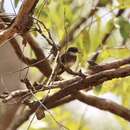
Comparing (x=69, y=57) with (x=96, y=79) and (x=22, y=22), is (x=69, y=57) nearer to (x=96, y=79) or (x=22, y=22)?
(x=96, y=79)

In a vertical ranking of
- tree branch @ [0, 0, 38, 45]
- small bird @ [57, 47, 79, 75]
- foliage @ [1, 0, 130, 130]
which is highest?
tree branch @ [0, 0, 38, 45]

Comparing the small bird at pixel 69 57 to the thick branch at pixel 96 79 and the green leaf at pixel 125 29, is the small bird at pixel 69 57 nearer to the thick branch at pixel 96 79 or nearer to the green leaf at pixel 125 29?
the thick branch at pixel 96 79

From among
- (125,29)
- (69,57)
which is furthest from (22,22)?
(125,29)

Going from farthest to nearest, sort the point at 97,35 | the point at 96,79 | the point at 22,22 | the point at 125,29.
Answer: the point at 97,35, the point at 125,29, the point at 96,79, the point at 22,22

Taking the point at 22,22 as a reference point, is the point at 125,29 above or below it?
below

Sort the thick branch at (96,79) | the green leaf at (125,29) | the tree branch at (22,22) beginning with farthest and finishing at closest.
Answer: the green leaf at (125,29), the thick branch at (96,79), the tree branch at (22,22)

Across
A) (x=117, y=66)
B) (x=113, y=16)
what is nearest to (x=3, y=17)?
(x=117, y=66)

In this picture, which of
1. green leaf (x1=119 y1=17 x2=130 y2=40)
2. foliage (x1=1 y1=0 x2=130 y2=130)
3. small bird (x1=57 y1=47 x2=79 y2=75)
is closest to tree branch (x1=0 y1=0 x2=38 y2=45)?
small bird (x1=57 y1=47 x2=79 y2=75)

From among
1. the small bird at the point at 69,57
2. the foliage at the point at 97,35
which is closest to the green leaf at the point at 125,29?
the foliage at the point at 97,35

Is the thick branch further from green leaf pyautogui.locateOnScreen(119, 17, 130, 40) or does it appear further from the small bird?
green leaf pyautogui.locateOnScreen(119, 17, 130, 40)

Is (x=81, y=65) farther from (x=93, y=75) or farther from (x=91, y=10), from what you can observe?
(x=91, y=10)

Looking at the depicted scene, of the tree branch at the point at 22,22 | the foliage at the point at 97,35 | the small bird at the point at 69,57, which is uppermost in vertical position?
the tree branch at the point at 22,22

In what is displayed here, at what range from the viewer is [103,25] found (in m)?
1.76

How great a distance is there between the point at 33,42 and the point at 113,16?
11.6 inches
